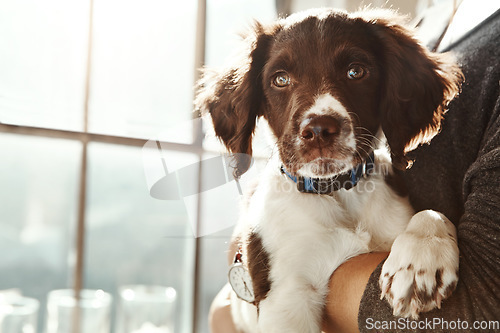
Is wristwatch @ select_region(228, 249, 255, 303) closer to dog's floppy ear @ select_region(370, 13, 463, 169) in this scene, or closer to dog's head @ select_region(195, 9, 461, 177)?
dog's head @ select_region(195, 9, 461, 177)

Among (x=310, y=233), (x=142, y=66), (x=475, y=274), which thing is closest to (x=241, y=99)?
(x=310, y=233)

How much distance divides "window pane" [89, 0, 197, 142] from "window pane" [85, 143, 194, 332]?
0.23 meters

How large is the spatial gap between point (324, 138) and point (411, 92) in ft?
1.01

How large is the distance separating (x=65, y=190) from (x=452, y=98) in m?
2.45

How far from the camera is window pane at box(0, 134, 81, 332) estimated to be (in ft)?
9.24

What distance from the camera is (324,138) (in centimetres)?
110

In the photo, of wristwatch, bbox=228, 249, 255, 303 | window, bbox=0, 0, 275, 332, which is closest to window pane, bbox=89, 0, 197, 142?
window, bbox=0, 0, 275, 332

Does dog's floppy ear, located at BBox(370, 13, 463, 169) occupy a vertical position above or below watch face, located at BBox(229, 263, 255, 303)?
above

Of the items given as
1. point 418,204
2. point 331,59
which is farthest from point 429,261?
point 331,59

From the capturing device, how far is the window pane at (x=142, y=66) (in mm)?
3094

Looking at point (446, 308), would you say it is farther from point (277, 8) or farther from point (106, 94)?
point (277, 8)

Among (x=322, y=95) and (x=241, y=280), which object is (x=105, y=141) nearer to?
(x=241, y=280)

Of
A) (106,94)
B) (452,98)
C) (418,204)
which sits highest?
(106,94)

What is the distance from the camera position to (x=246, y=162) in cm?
142
